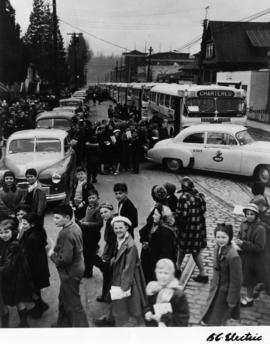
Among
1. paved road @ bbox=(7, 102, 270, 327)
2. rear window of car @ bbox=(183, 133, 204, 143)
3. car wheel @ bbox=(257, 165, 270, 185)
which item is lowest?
paved road @ bbox=(7, 102, 270, 327)

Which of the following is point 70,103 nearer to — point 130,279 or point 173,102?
point 173,102

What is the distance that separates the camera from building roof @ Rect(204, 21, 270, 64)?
37531 millimetres

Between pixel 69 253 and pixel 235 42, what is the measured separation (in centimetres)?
3613

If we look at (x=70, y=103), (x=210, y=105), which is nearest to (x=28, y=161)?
(x=210, y=105)

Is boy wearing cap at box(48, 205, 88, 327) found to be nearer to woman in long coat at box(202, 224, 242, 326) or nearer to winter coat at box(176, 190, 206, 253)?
woman in long coat at box(202, 224, 242, 326)

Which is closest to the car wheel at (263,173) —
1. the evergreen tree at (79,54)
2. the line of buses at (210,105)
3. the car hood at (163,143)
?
the car hood at (163,143)

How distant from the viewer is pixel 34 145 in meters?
10.6

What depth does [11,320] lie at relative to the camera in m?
5.30

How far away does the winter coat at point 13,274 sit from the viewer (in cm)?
493

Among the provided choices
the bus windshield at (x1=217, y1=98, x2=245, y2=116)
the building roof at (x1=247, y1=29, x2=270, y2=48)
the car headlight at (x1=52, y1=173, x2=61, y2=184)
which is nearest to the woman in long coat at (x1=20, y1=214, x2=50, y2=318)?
the car headlight at (x1=52, y1=173, x2=61, y2=184)

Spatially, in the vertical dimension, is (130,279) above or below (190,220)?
below

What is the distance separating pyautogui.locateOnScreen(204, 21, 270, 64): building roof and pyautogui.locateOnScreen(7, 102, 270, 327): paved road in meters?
27.3

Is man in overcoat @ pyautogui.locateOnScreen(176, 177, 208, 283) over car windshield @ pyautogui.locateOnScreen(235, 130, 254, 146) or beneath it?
beneath

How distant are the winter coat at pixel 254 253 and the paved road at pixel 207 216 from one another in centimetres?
34
